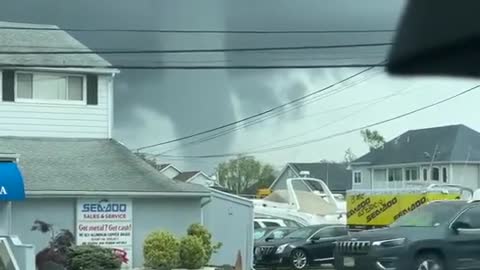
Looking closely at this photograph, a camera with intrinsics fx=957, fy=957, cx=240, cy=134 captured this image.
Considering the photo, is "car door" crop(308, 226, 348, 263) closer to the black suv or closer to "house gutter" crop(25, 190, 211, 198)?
"house gutter" crop(25, 190, 211, 198)

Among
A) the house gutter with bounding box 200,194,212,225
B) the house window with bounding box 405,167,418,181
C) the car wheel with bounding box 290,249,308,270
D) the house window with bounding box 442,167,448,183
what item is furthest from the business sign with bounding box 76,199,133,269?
the house window with bounding box 405,167,418,181

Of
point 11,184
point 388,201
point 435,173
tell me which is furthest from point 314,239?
point 435,173

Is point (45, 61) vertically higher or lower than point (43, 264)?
higher

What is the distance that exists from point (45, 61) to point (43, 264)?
730 cm

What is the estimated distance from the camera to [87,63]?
91.9ft

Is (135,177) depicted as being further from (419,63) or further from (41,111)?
(419,63)

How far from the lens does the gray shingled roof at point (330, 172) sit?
84.1 metres

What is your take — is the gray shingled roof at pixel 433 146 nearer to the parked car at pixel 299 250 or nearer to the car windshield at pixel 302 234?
the car windshield at pixel 302 234

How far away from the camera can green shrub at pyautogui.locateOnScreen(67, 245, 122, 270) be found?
2130 cm

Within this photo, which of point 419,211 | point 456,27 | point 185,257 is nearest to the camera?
point 456,27

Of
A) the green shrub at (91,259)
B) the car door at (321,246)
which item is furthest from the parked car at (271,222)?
the green shrub at (91,259)

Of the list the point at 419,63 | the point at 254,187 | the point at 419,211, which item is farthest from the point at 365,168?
the point at 419,63

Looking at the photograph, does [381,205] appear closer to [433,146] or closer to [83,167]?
[83,167]

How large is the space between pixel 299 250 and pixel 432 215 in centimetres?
992
